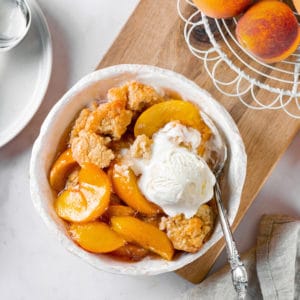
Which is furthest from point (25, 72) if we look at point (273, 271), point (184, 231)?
point (273, 271)

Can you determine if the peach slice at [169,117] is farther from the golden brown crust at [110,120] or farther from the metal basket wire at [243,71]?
the metal basket wire at [243,71]

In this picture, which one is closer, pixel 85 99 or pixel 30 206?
pixel 85 99

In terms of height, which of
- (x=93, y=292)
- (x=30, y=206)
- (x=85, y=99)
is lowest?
(x=93, y=292)

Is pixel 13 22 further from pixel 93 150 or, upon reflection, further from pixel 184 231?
pixel 184 231

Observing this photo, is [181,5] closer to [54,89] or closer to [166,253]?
[54,89]

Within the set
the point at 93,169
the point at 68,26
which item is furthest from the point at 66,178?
the point at 68,26

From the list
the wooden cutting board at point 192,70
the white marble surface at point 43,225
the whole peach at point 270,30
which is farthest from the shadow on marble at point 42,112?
the whole peach at point 270,30
